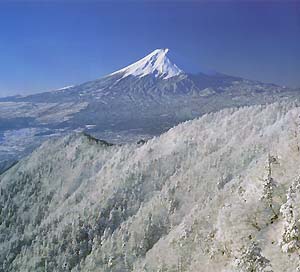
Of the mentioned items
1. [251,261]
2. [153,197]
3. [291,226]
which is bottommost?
[153,197]

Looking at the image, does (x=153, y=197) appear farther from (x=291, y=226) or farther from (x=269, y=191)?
(x=291, y=226)

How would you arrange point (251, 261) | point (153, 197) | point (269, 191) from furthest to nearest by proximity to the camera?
1. point (153, 197)
2. point (269, 191)
3. point (251, 261)

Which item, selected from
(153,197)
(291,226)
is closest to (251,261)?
(291,226)

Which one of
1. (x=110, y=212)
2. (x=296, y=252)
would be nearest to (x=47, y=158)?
(x=110, y=212)

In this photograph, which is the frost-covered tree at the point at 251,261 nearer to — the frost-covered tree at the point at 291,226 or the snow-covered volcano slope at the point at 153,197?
the frost-covered tree at the point at 291,226

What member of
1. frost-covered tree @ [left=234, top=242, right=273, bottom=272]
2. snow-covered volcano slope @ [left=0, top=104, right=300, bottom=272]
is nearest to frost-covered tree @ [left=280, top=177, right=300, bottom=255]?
frost-covered tree @ [left=234, top=242, right=273, bottom=272]

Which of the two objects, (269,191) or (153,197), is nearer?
(269,191)

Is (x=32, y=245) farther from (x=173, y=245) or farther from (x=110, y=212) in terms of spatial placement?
(x=173, y=245)

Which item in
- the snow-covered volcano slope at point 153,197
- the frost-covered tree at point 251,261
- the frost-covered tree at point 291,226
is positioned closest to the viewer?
the frost-covered tree at point 251,261

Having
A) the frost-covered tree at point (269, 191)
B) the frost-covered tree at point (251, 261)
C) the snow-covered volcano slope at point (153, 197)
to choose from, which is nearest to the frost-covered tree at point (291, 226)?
the frost-covered tree at point (251, 261)

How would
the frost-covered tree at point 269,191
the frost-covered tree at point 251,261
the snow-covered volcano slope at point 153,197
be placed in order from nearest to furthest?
the frost-covered tree at point 251,261, the frost-covered tree at point 269,191, the snow-covered volcano slope at point 153,197
